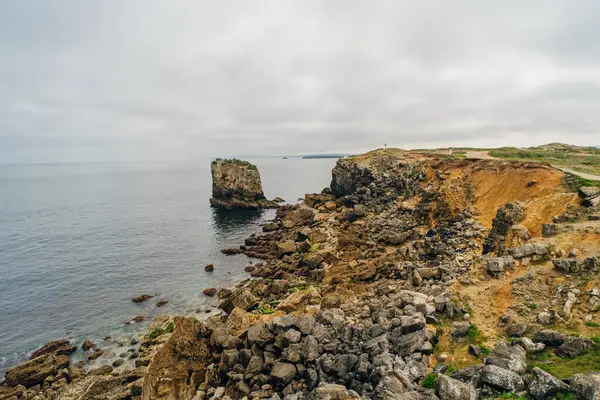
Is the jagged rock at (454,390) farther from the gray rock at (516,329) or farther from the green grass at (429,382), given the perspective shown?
the gray rock at (516,329)

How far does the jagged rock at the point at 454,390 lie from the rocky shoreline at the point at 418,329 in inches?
1.4

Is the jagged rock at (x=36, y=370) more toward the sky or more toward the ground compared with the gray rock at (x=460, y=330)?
more toward the ground

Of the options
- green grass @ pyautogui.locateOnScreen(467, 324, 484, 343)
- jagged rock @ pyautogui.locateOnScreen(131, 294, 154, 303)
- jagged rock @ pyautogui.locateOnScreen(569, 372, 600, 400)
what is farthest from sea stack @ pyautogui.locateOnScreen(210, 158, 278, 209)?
jagged rock @ pyautogui.locateOnScreen(569, 372, 600, 400)

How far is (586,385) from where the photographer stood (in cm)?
1024

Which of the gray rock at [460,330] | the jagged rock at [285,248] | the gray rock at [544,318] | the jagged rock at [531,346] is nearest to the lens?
the jagged rock at [531,346]

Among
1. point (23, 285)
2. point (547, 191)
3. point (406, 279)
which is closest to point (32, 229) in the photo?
point (23, 285)

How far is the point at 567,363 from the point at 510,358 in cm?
203

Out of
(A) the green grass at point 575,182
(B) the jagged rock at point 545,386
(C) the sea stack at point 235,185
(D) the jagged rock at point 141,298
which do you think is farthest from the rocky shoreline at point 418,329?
(C) the sea stack at point 235,185

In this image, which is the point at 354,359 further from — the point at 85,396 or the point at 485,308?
the point at 85,396

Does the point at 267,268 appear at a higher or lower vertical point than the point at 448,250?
lower

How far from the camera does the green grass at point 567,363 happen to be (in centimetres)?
1205

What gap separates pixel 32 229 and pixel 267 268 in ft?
195

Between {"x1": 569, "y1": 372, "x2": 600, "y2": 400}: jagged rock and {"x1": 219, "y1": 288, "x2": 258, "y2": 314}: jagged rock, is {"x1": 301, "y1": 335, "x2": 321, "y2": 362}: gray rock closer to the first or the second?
{"x1": 569, "y1": 372, "x2": 600, "y2": 400}: jagged rock

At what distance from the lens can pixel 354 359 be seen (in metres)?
16.7
